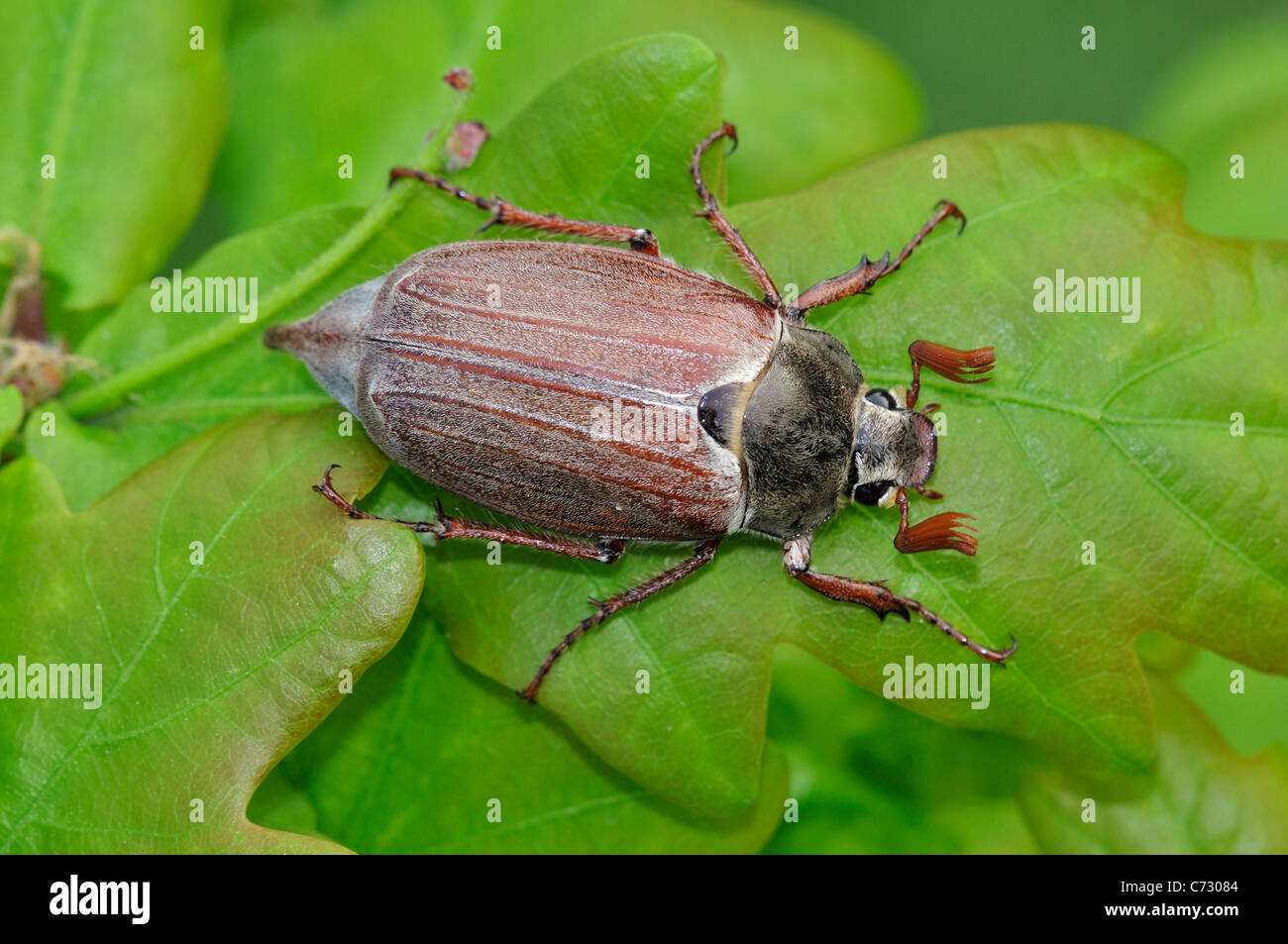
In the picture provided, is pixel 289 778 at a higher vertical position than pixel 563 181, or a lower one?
lower

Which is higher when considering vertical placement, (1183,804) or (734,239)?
(734,239)

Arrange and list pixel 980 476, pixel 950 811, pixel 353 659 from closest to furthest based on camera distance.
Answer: pixel 353 659
pixel 980 476
pixel 950 811

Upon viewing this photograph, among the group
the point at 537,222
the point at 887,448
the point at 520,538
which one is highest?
the point at 537,222

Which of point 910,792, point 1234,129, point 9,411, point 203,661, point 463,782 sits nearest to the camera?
point 203,661

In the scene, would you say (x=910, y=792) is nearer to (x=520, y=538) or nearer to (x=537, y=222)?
(x=520, y=538)

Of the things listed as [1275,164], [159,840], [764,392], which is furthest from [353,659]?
[1275,164]

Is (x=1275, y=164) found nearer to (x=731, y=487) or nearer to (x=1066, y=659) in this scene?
(x=1066, y=659)

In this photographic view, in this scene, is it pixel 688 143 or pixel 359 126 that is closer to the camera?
pixel 688 143

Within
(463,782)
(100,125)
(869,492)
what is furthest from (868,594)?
(100,125)
